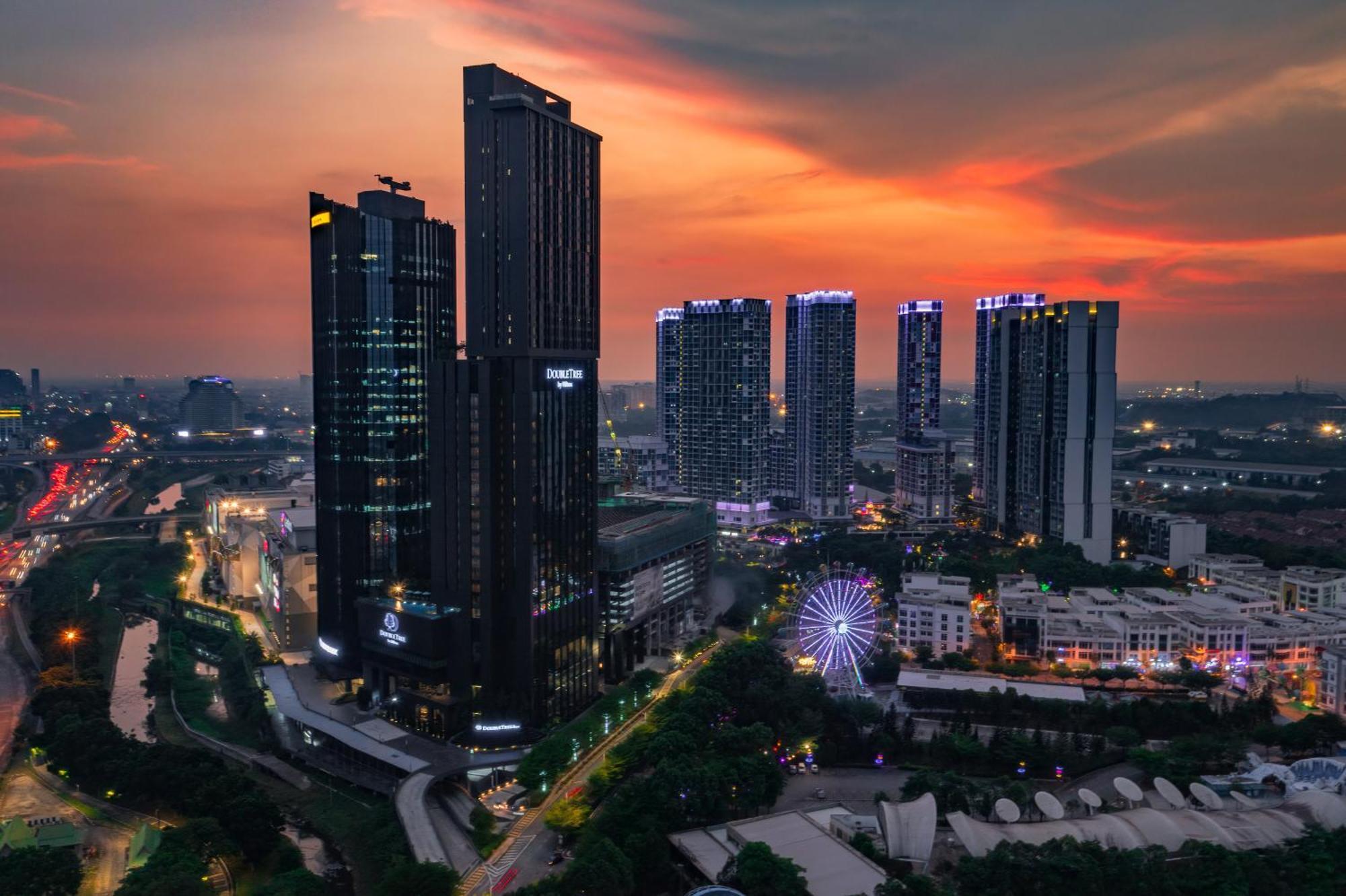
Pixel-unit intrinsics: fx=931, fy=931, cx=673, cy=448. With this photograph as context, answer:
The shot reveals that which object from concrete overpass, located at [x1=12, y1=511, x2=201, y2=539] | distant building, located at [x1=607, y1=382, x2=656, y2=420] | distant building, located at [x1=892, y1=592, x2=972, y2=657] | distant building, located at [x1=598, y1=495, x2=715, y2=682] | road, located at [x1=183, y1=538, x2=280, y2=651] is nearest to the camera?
distant building, located at [x1=598, y1=495, x2=715, y2=682]

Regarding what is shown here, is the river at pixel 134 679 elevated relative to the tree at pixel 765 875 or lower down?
lower down

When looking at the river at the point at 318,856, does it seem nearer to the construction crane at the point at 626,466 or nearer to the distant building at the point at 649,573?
the distant building at the point at 649,573

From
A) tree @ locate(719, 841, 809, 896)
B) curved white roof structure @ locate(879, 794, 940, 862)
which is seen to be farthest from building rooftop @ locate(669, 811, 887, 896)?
curved white roof structure @ locate(879, 794, 940, 862)

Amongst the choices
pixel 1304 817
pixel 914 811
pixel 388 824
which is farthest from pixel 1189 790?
pixel 388 824

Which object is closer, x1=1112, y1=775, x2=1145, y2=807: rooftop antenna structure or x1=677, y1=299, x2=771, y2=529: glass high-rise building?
x1=1112, y1=775, x2=1145, y2=807: rooftop antenna structure

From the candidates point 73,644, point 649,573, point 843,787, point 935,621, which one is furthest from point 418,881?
point 73,644

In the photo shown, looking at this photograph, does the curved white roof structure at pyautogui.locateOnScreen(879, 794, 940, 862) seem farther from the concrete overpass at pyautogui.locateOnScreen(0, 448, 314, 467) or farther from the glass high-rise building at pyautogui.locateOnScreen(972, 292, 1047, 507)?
the concrete overpass at pyautogui.locateOnScreen(0, 448, 314, 467)

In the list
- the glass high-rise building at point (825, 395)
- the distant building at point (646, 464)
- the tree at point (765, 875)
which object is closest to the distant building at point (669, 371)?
the distant building at point (646, 464)
